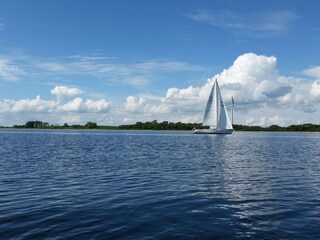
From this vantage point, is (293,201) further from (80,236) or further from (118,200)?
(80,236)

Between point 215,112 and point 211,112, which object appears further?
point 211,112

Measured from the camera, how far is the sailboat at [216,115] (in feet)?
524

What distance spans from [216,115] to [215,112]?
1.48m

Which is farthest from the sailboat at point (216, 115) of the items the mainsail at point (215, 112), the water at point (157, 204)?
the water at point (157, 204)

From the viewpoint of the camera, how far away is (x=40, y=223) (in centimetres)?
1711

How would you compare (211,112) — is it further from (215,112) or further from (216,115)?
(216,115)

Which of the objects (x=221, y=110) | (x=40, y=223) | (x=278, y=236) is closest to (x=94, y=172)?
(x=40, y=223)

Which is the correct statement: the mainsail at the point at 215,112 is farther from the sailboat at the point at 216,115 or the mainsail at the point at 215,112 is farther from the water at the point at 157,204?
the water at the point at 157,204

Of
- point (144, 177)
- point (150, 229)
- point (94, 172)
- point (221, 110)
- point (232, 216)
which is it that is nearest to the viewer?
point (150, 229)

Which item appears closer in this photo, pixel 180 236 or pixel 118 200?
pixel 180 236

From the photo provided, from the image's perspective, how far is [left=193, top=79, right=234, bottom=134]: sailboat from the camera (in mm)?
159750

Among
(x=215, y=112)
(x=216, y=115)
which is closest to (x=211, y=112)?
(x=215, y=112)

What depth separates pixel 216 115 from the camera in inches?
6412

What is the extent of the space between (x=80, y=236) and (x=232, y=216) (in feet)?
26.6
